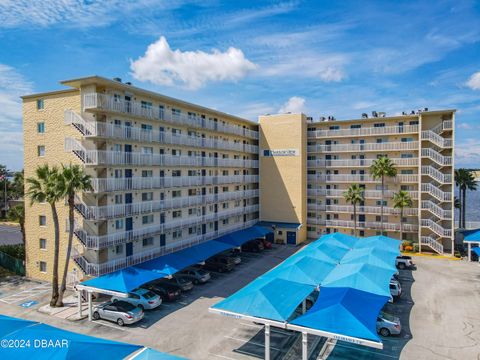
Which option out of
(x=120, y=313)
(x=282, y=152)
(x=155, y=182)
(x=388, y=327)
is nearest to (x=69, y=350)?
(x=120, y=313)

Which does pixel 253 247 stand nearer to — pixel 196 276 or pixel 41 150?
pixel 196 276

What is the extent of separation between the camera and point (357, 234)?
51.1 m

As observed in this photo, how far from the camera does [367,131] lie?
5028cm

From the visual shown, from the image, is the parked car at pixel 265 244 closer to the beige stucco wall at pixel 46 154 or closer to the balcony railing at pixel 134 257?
the balcony railing at pixel 134 257

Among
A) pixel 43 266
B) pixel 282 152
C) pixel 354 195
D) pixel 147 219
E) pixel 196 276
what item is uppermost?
pixel 282 152

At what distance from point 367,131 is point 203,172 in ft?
81.4

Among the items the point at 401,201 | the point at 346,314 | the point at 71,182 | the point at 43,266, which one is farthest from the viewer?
the point at 401,201

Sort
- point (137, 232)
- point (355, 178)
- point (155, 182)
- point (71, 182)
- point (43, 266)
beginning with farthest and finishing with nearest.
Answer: point (355, 178) → point (155, 182) → point (43, 266) → point (137, 232) → point (71, 182)

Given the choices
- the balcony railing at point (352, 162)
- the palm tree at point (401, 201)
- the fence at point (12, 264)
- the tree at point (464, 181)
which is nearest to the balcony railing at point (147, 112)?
the balcony railing at point (352, 162)

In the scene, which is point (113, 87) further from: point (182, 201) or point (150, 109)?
point (182, 201)

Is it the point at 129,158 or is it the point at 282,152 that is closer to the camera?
the point at 129,158

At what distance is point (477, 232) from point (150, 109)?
136ft

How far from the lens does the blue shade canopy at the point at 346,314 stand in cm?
1800

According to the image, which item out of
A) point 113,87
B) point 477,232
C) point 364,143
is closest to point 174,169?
point 113,87
